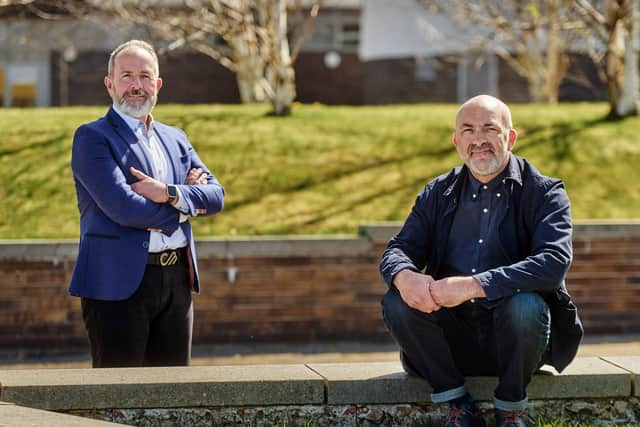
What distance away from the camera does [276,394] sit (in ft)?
15.7

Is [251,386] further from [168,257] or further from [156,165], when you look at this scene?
[156,165]

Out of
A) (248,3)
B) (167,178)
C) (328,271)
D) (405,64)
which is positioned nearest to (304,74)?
(405,64)

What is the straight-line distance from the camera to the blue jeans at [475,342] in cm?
449

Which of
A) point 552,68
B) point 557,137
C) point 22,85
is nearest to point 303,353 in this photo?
point 557,137

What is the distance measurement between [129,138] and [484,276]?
5.64 ft

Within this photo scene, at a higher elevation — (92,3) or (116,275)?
(92,3)

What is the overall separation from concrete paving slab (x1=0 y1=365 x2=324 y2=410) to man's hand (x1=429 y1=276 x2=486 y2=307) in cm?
67

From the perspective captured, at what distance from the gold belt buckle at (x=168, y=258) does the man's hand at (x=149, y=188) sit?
0.24 metres

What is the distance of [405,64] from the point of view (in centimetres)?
2914

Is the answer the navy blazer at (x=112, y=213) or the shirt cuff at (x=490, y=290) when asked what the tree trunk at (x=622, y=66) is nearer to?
the shirt cuff at (x=490, y=290)

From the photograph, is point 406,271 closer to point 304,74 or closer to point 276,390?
point 276,390

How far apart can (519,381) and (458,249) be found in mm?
708

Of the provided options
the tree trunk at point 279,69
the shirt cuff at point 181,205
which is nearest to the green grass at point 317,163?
the tree trunk at point 279,69

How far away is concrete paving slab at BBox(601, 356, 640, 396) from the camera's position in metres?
4.98
